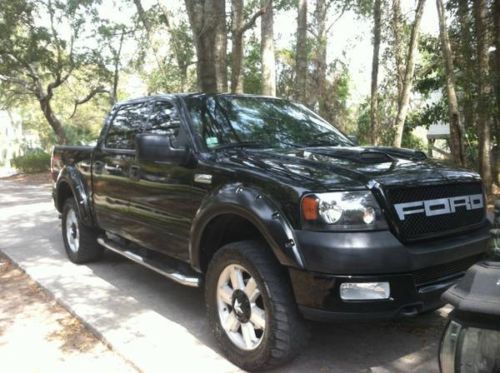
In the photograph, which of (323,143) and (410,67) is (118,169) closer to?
(323,143)

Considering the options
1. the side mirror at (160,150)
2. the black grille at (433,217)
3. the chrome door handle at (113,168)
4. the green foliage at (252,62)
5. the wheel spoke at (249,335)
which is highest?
the green foliage at (252,62)

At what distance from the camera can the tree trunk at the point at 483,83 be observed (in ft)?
27.2

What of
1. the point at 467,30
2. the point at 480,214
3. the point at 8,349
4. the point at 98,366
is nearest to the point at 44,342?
the point at 8,349

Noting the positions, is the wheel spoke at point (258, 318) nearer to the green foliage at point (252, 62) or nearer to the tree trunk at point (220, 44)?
the tree trunk at point (220, 44)

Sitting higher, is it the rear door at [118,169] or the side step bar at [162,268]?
the rear door at [118,169]

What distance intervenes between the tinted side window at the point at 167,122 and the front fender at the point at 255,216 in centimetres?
76

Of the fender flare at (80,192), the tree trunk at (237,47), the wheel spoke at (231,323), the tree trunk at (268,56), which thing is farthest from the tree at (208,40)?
the wheel spoke at (231,323)

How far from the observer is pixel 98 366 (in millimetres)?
3785

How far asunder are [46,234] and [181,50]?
9.11 meters

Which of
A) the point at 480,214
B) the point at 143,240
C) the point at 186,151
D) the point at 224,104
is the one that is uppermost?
the point at 224,104

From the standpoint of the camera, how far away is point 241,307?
362 centimetres

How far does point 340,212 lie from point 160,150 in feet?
5.15

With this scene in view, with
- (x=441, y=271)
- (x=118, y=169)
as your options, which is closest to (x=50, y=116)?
(x=118, y=169)

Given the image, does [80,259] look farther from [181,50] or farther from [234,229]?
[181,50]
